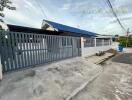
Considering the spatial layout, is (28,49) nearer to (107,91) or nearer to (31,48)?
(31,48)

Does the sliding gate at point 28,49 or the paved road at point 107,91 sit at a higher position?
the sliding gate at point 28,49

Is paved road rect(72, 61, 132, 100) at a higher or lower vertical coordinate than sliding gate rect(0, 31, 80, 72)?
lower

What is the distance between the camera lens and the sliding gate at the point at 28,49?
5268 millimetres

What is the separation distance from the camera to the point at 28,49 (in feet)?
20.6

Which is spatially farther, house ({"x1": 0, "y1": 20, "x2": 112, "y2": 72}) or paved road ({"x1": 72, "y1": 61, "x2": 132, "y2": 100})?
house ({"x1": 0, "y1": 20, "x2": 112, "y2": 72})

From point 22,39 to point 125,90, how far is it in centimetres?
547

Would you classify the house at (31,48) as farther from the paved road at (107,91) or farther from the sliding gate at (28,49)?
the paved road at (107,91)

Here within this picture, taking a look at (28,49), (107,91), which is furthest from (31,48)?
(107,91)

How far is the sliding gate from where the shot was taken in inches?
207

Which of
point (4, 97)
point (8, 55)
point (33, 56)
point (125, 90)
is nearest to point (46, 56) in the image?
point (33, 56)

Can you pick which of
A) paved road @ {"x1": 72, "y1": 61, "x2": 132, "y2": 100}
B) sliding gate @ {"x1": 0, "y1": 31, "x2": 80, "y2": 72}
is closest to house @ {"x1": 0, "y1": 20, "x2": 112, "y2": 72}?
sliding gate @ {"x1": 0, "y1": 31, "x2": 80, "y2": 72}

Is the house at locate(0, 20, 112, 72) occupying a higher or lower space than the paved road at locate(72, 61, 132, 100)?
higher

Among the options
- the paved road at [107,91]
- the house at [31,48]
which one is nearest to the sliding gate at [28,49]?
the house at [31,48]

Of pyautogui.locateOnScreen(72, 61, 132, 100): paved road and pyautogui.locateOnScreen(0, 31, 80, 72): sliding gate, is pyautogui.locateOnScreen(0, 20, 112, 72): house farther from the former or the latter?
pyautogui.locateOnScreen(72, 61, 132, 100): paved road
